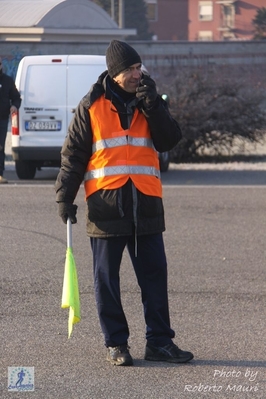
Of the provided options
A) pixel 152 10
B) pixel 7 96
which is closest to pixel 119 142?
pixel 7 96

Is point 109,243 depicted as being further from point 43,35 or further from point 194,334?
point 43,35

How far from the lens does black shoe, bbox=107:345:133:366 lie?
16.7ft

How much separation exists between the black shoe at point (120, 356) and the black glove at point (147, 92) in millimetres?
1440

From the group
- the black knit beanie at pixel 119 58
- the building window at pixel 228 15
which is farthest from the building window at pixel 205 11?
the black knit beanie at pixel 119 58

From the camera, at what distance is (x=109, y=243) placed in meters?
5.11

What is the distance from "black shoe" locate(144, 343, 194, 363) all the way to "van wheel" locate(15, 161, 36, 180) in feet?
28.4

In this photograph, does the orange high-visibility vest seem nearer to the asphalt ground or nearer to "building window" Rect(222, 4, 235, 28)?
the asphalt ground

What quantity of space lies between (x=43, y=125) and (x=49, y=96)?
1.52ft

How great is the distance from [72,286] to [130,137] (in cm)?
95

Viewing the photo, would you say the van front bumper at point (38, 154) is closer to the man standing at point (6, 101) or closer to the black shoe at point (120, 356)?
the man standing at point (6, 101)

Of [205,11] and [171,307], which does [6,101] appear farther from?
[205,11]

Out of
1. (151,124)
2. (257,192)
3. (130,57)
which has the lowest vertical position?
(257,192)

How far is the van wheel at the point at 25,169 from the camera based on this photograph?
535 inches

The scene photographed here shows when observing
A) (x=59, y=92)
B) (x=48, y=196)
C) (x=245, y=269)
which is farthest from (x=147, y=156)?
(x=59, y=92)
